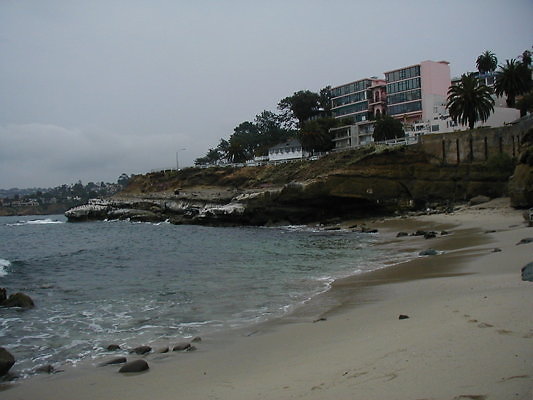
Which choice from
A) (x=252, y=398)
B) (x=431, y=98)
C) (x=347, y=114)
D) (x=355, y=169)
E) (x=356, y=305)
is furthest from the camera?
(x=347, y=114)

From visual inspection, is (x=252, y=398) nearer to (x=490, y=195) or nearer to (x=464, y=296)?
(x=464, y=296)

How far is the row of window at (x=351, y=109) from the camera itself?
97.4 meters

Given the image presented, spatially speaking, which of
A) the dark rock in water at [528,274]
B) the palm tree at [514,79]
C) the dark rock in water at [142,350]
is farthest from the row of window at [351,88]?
the dark rock in water at [142,350]

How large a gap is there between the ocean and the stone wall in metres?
24.6

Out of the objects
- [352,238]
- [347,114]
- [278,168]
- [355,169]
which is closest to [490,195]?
[355,169]

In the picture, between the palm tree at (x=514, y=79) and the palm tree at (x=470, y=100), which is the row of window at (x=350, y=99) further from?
the palm tree at (x=470, y=100)

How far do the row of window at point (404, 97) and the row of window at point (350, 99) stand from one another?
8.07 m

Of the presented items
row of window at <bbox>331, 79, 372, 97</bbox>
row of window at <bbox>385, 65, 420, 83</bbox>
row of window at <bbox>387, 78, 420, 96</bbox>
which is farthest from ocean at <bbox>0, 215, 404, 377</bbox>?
row of window at <bbox>331, 79, 372, 97</bbox>

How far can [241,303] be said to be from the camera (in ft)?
45.7

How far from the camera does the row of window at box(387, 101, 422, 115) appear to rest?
85.6 metres

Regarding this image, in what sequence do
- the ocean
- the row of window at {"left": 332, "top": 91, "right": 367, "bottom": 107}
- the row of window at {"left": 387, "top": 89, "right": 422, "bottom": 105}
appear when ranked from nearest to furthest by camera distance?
the ocean, the row of window at {"left": 387, "top": 89, "right": 422, "bottom": 105}, the row of window at {"left": 332, "top": 91, "right": 367, "bottom": 107}

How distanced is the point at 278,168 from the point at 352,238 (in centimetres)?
3388

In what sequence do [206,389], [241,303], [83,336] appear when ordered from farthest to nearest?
1. [241,303]
2. [83,336]
3. [206,389]

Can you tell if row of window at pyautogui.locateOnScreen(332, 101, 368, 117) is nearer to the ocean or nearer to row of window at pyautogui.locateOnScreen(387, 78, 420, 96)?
row of window at pyautogui.locateOnScreen(387, 78, 420, 96)
